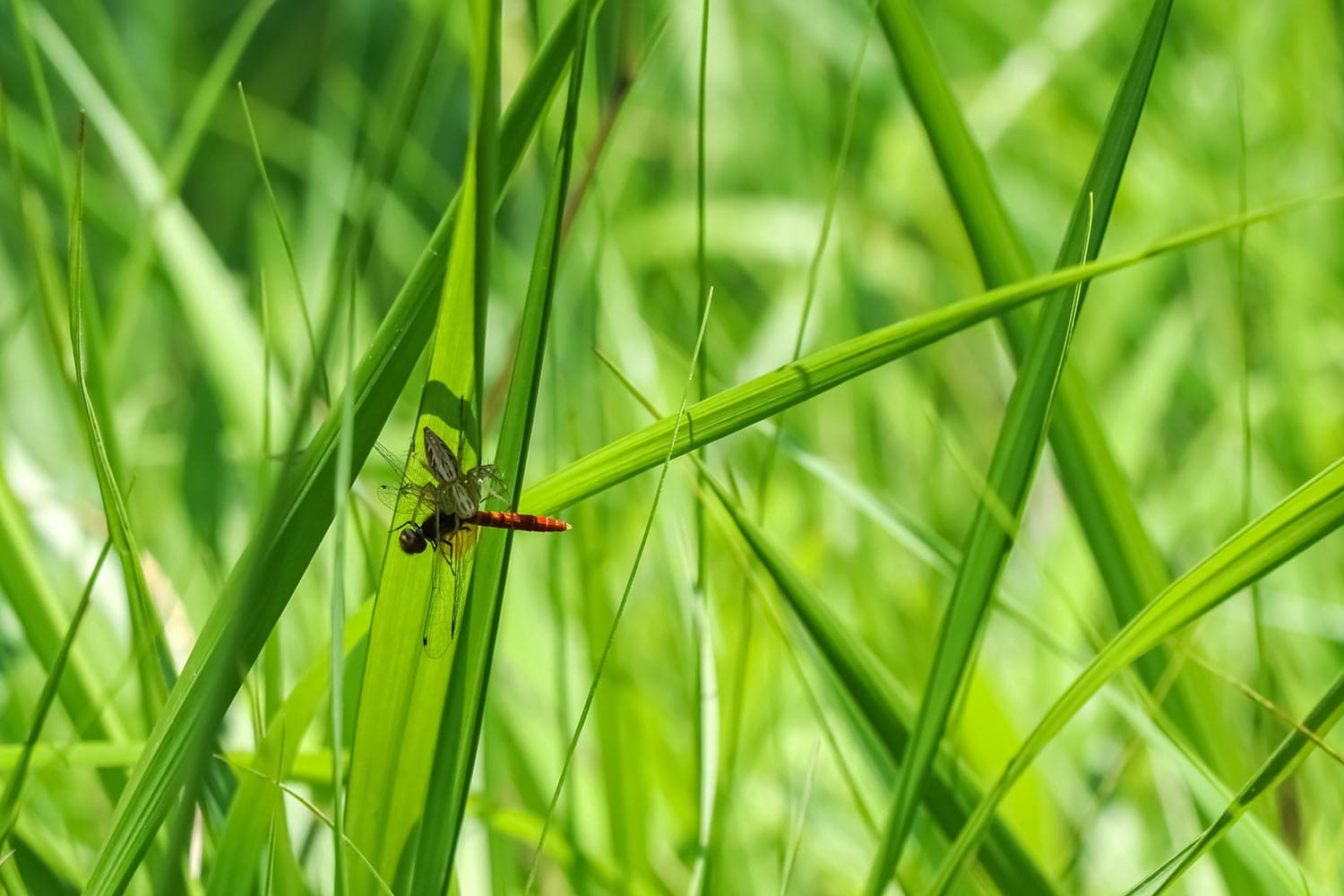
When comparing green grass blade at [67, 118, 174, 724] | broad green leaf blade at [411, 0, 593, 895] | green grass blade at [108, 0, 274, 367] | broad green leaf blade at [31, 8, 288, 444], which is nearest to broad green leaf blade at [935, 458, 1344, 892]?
broad green leaf blade at [411, 0, 593, 895]

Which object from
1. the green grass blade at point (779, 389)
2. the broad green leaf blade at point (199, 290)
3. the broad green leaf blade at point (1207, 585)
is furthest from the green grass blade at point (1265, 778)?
the broad green leaf blade at point (199, 290)

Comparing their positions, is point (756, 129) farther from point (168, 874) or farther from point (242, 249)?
point (168, 874)

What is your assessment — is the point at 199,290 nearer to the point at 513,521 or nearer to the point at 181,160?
the point at 181,160

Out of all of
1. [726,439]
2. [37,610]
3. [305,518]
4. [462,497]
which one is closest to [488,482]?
[462,497]

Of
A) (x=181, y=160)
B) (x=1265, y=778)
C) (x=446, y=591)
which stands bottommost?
(x=1265, y=778)

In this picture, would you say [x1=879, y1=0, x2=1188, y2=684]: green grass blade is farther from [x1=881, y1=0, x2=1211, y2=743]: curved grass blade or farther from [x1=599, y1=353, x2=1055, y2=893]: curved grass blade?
[x1=599, y1=353, x2=1055, y2=893]: curved grass blade

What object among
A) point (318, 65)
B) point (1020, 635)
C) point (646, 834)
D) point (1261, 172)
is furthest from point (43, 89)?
point (318, 65)
